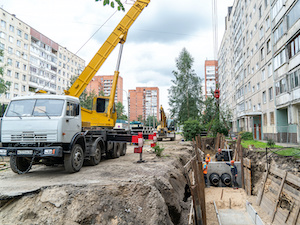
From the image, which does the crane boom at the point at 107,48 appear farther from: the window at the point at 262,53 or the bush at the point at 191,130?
the window at the point at 262,53

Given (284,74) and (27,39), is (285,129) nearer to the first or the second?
(284,74)

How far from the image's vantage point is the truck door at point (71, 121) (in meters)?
7.23

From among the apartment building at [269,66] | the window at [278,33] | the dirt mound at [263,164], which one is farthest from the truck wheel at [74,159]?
the window at [278,33]

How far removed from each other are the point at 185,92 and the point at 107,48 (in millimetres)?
27825

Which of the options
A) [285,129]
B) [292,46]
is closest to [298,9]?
[292,46]

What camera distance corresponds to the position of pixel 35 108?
7.19 m

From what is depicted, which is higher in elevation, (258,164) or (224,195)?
(258,164)

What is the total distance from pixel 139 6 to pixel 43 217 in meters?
11.7

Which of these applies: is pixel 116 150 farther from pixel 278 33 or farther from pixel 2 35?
pixel 2 35

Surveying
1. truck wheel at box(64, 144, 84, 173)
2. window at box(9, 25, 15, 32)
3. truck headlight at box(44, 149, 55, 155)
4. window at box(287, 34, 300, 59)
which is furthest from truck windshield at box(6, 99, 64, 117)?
window at box(9, 25, 15, 32)

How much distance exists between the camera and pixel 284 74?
68.7 feet

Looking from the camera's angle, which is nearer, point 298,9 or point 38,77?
point 298,9

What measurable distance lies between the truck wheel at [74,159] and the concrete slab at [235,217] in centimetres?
808

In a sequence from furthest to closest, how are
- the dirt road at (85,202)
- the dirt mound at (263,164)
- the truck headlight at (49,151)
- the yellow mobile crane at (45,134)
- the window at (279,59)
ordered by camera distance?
1. the window at (279,59)
2. the dirt mound at (263,164)
3. the yellow mobile crane at (45,134)
4. the truck headlight at (49,151)
5. the dirt road at (85,202)
